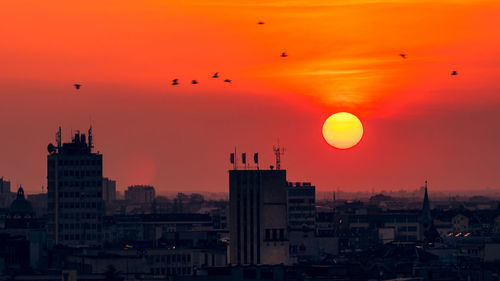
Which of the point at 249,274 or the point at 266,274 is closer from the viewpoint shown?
the point at 249,274

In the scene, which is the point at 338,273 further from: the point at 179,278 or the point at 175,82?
the point at 175,82

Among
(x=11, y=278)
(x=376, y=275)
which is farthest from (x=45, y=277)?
(x=376, y=275)

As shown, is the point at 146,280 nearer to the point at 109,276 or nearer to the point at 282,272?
the point at 109,276

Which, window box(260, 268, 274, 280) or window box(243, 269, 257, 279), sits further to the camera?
window box(260, 268, 274, 280)

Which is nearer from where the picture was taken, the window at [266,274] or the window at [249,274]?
the window at [249,274]

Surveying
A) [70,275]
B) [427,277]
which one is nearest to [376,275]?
[427,277]

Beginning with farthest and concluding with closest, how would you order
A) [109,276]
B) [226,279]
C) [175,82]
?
[109,276] < [226,279] < [175,82]

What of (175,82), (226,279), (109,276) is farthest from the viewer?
(109,276)

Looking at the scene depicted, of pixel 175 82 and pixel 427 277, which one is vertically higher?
pixel 175 82

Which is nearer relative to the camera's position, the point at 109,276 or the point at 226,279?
the point at 226,279
